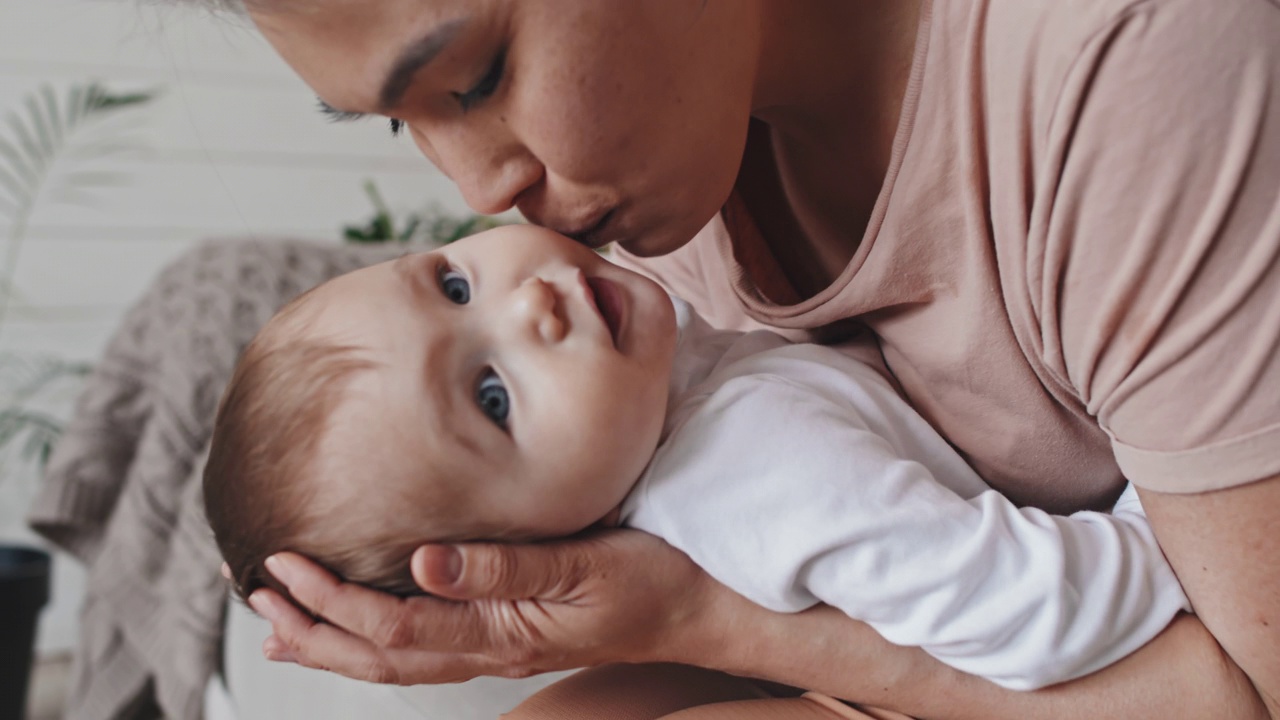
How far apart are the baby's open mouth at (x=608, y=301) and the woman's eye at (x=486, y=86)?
214 mm

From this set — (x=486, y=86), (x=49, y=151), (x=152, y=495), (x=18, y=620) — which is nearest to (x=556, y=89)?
(x=486, y=86)

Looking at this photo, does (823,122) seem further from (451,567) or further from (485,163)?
(451,567)

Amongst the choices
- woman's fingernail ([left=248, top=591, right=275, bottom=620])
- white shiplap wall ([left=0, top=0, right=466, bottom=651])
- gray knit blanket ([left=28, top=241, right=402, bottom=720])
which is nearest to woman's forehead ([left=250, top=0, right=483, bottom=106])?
woman's fingernail ([left=248, top=591, right=275, bottom=620])

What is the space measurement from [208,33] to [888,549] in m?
2.82

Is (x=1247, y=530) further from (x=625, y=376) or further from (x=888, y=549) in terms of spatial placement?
(x=625, y=376)

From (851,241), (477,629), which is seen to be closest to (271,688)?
(477,629)

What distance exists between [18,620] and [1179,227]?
2310 millimetres

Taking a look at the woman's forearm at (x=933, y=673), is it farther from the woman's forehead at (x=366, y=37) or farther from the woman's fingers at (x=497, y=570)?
the woman's forehead at (x=366, y=37)

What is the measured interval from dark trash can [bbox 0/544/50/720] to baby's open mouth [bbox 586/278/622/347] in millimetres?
1743

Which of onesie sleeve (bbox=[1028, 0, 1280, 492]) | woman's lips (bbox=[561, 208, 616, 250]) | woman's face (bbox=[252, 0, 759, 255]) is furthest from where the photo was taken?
woman's lips (bbox=[561, 208, 616, 250])

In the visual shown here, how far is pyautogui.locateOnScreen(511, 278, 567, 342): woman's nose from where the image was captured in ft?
3.23

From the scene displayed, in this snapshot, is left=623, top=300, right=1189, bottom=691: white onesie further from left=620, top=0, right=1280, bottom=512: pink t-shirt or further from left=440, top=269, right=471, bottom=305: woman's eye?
left=440, top=269, right=471, bottom=305: woman's eye

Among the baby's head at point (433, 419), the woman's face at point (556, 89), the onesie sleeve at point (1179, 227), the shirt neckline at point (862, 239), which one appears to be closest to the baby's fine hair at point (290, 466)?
the baby's head at point (433, 419)

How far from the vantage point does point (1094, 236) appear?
2.77 feet
